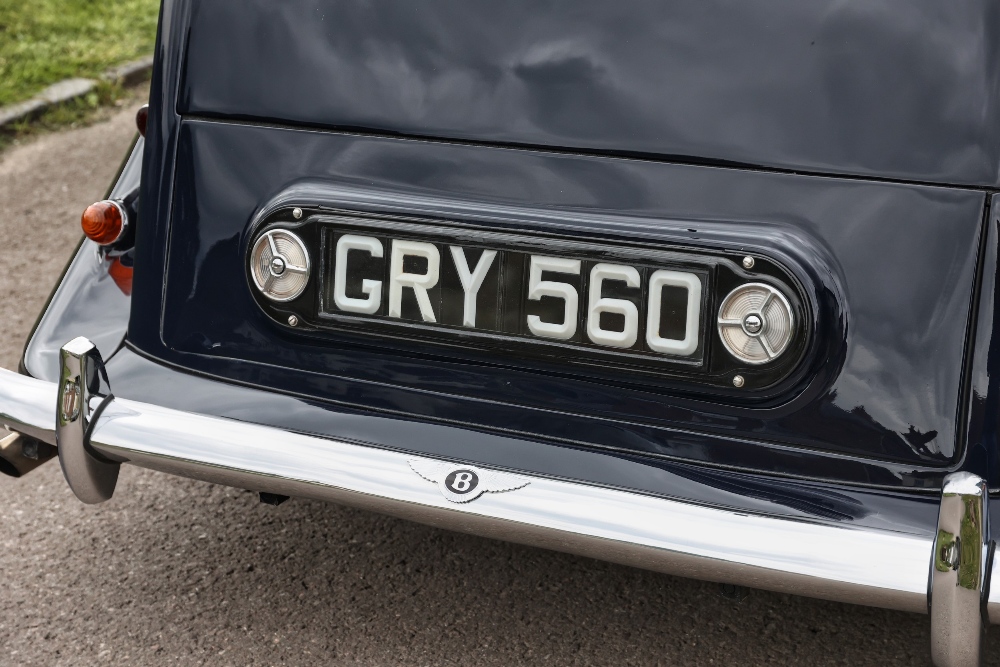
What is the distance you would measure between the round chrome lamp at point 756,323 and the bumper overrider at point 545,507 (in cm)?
27

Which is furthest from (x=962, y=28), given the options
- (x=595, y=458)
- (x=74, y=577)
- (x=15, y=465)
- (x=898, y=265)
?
(x=74, y=577)

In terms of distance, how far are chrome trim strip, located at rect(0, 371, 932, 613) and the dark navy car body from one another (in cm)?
2

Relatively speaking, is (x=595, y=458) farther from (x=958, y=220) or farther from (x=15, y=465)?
(x=15, y=465)

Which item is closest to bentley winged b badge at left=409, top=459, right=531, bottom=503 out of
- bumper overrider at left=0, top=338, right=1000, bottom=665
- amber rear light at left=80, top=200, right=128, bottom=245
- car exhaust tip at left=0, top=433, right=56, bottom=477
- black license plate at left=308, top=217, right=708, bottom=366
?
bumper overrider at left=0, top=338, right=1000, bottom=665

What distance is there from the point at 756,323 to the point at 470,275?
495mm

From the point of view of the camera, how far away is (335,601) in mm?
2461

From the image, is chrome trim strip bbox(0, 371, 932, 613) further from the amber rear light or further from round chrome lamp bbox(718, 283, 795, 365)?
the amber rear light

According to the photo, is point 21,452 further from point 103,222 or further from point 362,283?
point 362,283

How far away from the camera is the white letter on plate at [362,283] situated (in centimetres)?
194

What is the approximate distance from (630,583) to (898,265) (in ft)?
3.63

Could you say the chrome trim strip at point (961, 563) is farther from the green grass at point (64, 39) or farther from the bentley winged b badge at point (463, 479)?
the green grass at point (64, 39)

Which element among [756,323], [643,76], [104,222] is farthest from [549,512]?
[104,222]

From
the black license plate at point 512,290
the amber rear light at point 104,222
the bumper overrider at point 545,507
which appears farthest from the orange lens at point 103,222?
the black license plate at point 512,290

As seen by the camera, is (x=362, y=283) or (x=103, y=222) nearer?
(x=362, y=283)
